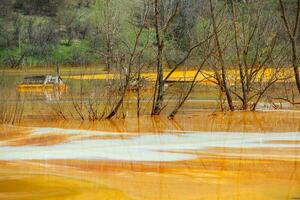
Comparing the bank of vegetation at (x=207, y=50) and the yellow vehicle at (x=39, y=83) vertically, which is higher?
the bank of vegetation at (x=207, y=50)

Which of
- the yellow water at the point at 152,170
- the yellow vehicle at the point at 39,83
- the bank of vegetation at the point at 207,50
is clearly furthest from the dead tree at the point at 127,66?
the yellow vehicle at the point at 39,83

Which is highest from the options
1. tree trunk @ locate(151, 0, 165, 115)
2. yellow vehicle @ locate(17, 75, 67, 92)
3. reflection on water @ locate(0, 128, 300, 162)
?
tree trunk @ locate(151, 0, 165, 115)

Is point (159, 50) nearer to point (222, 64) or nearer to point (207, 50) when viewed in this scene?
point (207, 50)

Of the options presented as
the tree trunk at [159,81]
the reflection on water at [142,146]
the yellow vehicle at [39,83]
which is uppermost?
the tree trunk at [159,81]

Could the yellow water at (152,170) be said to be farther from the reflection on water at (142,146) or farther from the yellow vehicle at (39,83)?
the yellow vehicle at (39,83)

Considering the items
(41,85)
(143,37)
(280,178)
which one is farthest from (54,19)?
(280,178)

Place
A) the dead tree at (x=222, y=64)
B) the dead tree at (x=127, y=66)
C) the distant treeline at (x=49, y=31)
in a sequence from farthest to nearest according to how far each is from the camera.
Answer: the distant treeline at (x=49, y=31), the dead tree at (x=222, y=64), the dead tree at (x=127, y=66)

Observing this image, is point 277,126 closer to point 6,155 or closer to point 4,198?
point 6,155

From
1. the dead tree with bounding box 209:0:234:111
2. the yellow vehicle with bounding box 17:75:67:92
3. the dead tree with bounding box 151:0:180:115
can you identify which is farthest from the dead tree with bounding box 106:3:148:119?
the yellow vehicle with bounding box 17:75:67:92

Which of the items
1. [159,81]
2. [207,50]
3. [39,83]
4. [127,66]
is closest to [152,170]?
[127,66]

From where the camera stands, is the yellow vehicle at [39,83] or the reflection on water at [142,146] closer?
the reflection on water at [142,146]

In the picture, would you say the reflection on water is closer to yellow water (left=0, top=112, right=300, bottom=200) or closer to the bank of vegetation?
yellow water (left=0, top=112, right=300, bottom=200)

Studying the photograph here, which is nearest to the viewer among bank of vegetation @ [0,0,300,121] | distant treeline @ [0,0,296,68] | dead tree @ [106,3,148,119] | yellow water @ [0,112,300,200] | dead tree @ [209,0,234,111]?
yellow water @ [0,112,300,200]

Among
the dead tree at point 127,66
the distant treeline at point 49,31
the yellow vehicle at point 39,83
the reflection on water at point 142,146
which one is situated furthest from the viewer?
the distant treeline at point 49,31
